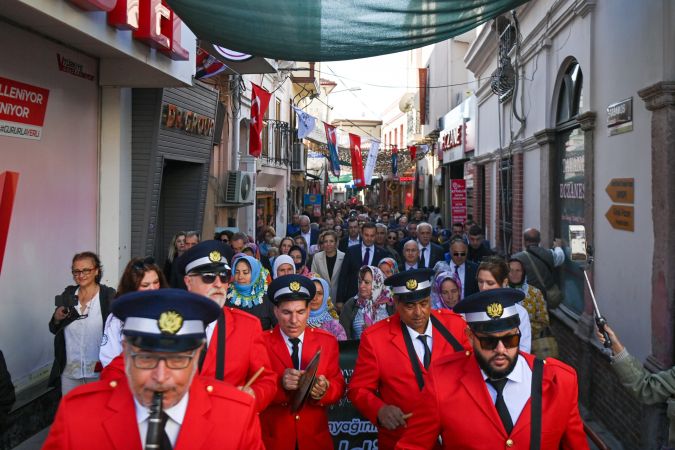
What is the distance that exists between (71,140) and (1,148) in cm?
155

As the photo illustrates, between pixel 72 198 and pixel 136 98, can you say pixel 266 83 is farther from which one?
pixel 72 198

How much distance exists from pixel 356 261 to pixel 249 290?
334cm

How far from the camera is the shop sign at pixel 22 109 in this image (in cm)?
652

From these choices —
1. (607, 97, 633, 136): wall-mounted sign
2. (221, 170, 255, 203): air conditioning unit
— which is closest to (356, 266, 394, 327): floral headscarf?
(607, 97, 633, 136): wall-mounted sign

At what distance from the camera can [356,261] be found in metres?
9.20

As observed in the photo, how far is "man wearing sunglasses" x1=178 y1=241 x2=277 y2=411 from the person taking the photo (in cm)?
363

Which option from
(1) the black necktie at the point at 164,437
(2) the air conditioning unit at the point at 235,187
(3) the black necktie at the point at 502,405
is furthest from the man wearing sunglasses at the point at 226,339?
(2) the air conditioning unit at the point at 235,187

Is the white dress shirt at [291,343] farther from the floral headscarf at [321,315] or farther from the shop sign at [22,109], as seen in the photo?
the shop sign at [22,109]

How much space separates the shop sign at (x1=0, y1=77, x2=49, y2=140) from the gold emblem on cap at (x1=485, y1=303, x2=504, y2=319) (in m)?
5.30

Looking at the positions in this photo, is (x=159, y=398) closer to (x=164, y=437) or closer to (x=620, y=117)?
(x=164, y=437)

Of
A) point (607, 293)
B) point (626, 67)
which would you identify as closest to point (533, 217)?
point (607, 293)

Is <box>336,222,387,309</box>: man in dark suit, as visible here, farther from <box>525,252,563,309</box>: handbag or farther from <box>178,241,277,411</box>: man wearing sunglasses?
<box>178,241,277,411</box>: man wearing sunglasses

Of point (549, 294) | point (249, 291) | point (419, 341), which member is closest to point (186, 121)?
point (249, 291)

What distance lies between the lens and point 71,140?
800 centimetres
